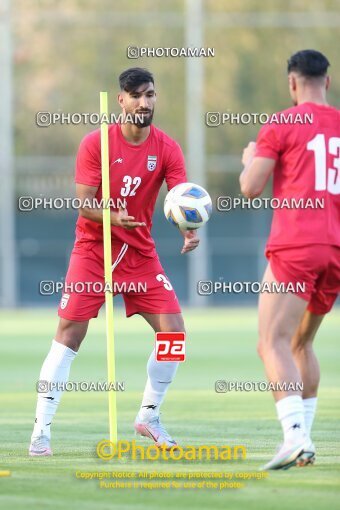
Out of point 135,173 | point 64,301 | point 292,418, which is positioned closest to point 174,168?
point 135,173

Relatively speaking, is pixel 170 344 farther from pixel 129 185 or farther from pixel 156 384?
pixel 129 185

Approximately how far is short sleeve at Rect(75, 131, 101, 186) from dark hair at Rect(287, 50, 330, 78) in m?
1.77

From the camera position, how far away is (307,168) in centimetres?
752

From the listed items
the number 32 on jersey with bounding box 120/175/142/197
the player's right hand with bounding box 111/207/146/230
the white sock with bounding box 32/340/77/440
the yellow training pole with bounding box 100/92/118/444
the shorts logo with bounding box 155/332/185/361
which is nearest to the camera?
the yellow training pole with bounding box 100/92/118/444

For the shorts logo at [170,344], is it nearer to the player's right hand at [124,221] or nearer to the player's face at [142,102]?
the player's right hand at [124,221]

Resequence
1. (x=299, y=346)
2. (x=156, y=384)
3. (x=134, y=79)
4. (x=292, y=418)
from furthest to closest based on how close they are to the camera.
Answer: (x=156, y=384), (x=134, y=79), (x=299, y=346), (x=292, y=418)

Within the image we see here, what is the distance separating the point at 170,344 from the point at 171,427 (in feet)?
4.86

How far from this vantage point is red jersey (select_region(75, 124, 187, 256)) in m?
8.95

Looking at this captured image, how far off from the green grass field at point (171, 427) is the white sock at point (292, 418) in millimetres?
202

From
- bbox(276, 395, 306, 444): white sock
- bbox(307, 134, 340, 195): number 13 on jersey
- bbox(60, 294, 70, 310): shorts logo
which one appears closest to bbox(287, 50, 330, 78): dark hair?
bbox(307, 134, 340, 195): number 13 on jersey

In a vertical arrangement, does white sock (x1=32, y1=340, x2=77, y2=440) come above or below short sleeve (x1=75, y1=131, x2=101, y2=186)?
below

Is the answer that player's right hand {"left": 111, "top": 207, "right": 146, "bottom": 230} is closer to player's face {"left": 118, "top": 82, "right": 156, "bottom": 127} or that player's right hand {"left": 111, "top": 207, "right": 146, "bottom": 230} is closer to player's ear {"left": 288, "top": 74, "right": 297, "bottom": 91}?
player's face {"left": 118, "top": 82, "right": 156, "bottom": 127}

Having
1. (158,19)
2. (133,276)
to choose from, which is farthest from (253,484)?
(158,19)

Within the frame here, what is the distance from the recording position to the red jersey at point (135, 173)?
29.3ft
